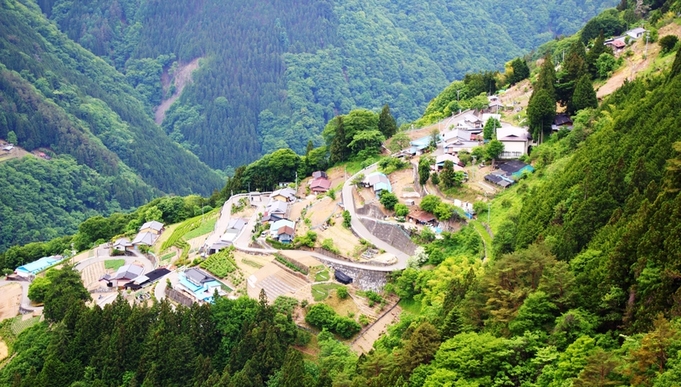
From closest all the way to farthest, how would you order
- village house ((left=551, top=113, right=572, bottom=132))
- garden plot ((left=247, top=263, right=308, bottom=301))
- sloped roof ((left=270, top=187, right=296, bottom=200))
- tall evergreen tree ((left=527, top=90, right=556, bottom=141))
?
garden plot ((left=247, top=263, right=308, bottom=301)), tall evergreen tree ((left=527, top=90, right=556, bottom=141)), village house ((left=551, top=113, right=572, bottom=132)), sloped roof ((left=270, top=187, right=296, bottom=200))

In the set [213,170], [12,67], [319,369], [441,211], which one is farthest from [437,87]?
[319,369]

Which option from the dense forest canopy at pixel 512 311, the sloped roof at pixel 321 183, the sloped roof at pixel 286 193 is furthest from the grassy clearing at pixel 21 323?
the sloped roof at pixel 321 183

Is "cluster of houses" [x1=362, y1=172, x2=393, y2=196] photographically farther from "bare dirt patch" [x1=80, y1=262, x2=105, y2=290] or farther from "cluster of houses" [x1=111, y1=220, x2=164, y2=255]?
"bare dirt patch" [x1=80, y1=262, x2=105, y2=290]

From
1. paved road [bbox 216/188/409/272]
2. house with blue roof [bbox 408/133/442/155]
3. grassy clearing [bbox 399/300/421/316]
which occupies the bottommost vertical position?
grassy clearing [bbox 399/300/421/316]

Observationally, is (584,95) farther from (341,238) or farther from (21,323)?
(21,323)

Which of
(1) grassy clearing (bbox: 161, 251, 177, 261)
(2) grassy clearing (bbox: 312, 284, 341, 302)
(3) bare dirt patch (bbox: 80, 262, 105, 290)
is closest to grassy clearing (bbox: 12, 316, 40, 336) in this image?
(3) bare dirt patch (bbox: 80, 262, 105, 290)

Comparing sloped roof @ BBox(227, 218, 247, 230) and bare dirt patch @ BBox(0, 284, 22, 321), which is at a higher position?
sloped roof @ BBox(227, 218, 247, 230)

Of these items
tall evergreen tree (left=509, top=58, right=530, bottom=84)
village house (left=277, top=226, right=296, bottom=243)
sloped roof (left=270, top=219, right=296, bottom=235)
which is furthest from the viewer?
tall evergreen tree (left=509, top=58, right=530, bottom=84)

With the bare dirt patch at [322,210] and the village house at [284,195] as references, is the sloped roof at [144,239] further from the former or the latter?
the bare dirt patch at [322,210]
